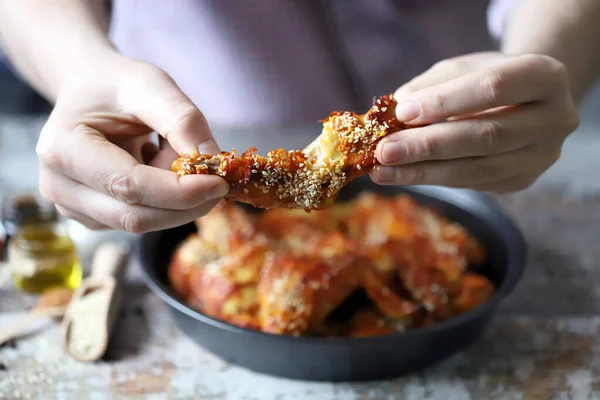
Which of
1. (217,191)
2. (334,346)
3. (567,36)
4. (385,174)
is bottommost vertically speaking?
(334,346)

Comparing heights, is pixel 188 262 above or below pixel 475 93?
below

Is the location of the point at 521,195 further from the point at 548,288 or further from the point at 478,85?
the point at 478,85

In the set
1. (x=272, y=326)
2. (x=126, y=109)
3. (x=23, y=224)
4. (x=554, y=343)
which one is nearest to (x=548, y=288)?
(x=554, y=343)

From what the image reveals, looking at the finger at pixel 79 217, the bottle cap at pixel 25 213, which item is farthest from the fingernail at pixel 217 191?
the bottle cap at pixel 25 213

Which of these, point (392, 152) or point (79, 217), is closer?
point (392, 152)

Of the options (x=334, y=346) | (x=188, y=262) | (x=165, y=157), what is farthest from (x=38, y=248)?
(x=334, y=346)

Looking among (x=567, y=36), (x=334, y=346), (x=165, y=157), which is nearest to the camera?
(x=165, y=157)

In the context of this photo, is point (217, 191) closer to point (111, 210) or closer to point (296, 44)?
point (111, 210)
